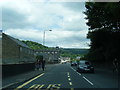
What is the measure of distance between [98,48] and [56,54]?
8006cm

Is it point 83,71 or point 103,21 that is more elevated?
point 103,21

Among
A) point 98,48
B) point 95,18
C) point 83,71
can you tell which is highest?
point 95,18

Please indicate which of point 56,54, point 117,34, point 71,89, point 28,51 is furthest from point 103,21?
point 56,54

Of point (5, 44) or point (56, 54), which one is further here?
point (56, 54)

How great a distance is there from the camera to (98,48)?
42969 mm

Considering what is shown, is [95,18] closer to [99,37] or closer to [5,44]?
[99,37]

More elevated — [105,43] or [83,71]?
[105,43]

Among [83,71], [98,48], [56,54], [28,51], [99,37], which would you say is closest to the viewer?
[83,71]

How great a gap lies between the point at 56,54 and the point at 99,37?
286ft

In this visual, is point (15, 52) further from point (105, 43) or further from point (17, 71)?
point (17, 71)

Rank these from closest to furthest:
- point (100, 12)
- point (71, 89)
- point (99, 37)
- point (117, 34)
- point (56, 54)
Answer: point (71, 89) < point (100, 12) < point (117, 34) < point (99, 37) < point (56, 54)

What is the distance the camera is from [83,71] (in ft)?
99.5

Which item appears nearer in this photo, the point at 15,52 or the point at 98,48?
the point at 98,48

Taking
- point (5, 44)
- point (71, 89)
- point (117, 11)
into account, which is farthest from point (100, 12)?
point (5, 44)
